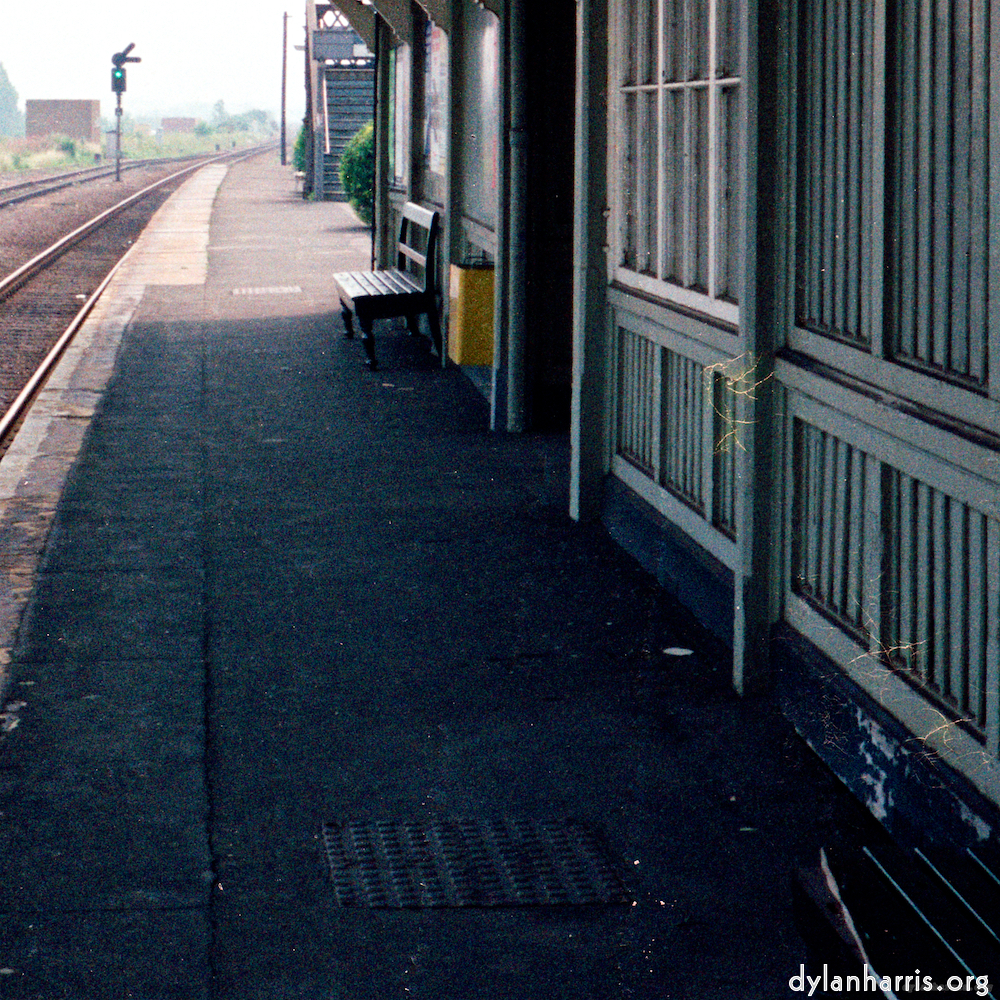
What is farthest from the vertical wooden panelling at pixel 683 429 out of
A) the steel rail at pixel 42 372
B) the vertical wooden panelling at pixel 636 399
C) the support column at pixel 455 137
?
the support column at pixel 455 137

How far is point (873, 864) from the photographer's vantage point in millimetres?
2625

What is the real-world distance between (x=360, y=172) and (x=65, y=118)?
109413 mm

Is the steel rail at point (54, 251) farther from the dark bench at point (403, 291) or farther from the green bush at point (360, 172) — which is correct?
the dark bench at point (403, 291)

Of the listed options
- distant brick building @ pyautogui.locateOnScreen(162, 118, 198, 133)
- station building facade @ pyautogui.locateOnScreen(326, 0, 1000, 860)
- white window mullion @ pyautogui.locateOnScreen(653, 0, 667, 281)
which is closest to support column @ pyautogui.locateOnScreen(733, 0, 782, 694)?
station building facade @ pyautogui.locateOnScreen(326, 0, 1000, 860)

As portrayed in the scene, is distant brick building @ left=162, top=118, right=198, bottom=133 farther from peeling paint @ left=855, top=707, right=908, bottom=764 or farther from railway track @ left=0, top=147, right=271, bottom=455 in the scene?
peeling paint @ left=855, top=707, right=908, bottom=764

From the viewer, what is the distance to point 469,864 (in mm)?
3547

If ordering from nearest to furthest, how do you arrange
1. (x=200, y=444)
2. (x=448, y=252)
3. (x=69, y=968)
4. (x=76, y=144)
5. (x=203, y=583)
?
(x=69, y=968) → (x=203, y=583) → (x=200, y=444) → (x=448, y=252) → (x=76, y=144)

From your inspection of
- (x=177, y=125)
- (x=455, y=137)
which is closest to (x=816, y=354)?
(x=455, y=137)

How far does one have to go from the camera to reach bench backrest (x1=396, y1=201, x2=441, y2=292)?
36.0 feet

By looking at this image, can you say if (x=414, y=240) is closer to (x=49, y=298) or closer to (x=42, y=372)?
(x=42, y=372)

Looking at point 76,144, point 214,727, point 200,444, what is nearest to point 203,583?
point 214,727

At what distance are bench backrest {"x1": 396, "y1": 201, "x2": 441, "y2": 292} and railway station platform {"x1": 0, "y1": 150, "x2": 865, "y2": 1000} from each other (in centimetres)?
322

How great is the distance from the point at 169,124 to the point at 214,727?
191139 millimetres

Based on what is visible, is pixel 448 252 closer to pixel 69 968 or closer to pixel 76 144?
pixel 69 968
